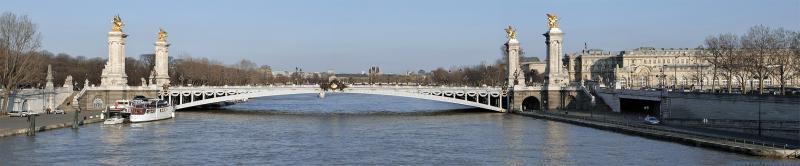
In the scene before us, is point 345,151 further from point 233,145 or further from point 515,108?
point 515,108

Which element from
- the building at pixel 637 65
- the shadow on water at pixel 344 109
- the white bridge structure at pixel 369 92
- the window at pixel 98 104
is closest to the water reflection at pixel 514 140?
the white bridge structure at pixel 369 92

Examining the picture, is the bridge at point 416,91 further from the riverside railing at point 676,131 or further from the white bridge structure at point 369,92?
the riverside railing at point 676,131

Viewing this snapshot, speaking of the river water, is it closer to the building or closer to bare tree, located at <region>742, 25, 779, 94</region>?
bare tree, located at <region>742, 25, 779, 94</region>

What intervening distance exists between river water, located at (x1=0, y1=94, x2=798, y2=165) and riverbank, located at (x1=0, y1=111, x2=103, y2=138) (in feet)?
3.19

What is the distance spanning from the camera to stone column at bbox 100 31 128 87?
257 feet

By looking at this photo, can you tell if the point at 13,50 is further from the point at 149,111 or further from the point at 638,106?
the point at 638,106

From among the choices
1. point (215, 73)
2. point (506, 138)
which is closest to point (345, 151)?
point (506, 138)

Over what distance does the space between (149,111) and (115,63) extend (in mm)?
20072

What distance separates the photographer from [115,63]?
7938 cm

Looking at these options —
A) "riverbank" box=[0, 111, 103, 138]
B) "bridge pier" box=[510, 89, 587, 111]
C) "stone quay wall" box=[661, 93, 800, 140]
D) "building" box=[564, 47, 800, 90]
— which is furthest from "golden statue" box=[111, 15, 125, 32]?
"building" box=[564, 47, 800, 90]

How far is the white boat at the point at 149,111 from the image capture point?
196 feet

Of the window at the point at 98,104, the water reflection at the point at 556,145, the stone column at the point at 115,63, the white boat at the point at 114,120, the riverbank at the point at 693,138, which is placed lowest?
the water reflection at the point at 556,145

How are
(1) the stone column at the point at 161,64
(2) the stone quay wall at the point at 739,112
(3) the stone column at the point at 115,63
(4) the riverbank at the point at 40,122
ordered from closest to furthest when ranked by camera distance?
(2) the stone quay wall at the point at 739,112 → (4) the riverbank at the point at 40,122 → (3) the stone column at the point at 115,63 → (1) the stone column at the point at 161,64

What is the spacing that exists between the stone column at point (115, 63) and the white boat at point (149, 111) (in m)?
15.3
